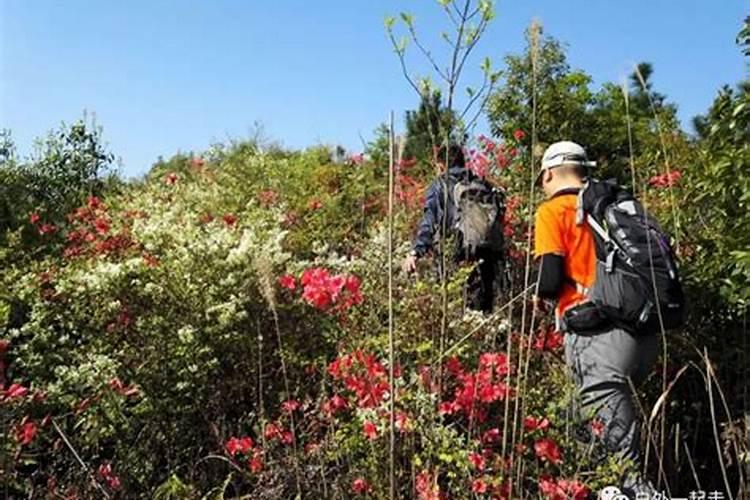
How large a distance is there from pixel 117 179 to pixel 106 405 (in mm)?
5875

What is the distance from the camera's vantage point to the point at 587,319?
2.96m

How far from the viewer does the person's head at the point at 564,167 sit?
10.4ft

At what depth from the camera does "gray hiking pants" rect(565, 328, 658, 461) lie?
287 cm

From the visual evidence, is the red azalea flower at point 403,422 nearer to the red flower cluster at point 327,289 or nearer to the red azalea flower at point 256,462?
the red azalea flower at point 256,462

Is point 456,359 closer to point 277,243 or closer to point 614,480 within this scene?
point 614,480

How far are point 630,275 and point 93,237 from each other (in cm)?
333

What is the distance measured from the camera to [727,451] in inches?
117

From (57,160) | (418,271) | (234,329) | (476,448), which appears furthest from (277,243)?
(57,160)

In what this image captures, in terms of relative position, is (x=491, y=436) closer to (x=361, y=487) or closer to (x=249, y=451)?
(x=361, y=487)

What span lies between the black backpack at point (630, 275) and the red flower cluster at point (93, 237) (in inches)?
104

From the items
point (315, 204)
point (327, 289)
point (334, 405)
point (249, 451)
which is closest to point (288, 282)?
point (327, 289)

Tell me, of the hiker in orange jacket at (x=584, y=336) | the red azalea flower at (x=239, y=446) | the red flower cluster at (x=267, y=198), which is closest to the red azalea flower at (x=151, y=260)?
the red azalea flower at (x=239, y=446)

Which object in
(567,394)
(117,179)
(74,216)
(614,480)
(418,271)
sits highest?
(117,179)

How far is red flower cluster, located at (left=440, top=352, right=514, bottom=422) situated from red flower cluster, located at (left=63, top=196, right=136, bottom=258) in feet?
7.83
